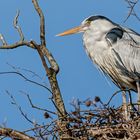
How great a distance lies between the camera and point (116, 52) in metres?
7.42

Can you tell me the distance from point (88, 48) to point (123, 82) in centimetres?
56

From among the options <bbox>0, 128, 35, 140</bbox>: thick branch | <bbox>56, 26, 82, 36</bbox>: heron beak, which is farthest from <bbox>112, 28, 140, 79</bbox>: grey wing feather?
<bbox>0, 128, 35, 140</bbox>: thick branch

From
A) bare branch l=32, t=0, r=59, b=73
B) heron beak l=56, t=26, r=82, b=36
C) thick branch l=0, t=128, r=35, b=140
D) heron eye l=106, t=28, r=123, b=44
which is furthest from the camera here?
heron beak l=56, t=26, r=82, b=36

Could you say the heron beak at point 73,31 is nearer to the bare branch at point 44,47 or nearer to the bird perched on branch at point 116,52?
the bird perched on branch at point 116,52

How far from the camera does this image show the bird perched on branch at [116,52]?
24.3ft

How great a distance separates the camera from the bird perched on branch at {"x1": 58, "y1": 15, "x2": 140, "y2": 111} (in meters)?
7.42

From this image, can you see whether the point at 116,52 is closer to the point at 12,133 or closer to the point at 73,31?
the point at 73,31

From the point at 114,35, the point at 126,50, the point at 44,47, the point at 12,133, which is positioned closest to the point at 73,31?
the point at 114,35

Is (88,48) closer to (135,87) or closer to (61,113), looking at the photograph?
(135,87)

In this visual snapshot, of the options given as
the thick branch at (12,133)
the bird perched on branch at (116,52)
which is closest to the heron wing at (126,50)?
the bird perched on branch at (116,52)

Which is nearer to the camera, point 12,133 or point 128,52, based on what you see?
point 12,133

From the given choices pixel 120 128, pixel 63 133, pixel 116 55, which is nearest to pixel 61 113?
pixel 63 133

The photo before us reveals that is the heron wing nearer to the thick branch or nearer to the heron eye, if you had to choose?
the heron eye

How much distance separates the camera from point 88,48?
7.66 m
